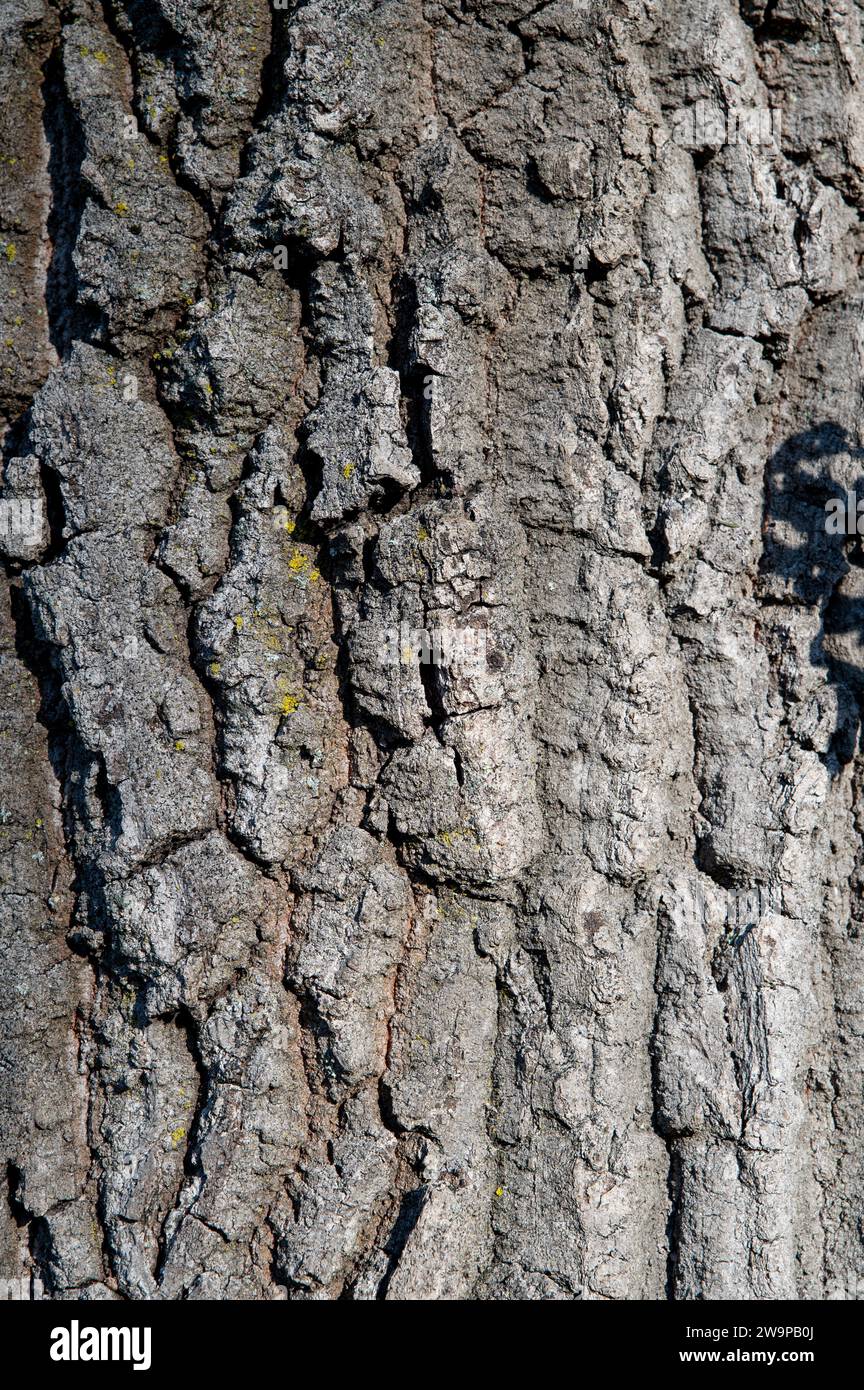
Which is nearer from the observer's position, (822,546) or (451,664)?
(451,664)

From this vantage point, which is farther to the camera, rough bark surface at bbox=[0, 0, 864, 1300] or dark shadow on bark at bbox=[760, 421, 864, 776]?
dark shadow on bark at bbox=[760, 421, 864, 776]

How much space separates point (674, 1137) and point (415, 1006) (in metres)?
0.77

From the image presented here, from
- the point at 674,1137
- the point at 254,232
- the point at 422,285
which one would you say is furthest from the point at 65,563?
the point at 674,1137

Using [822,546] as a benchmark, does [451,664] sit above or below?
below

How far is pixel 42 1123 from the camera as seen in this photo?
2.79 metres

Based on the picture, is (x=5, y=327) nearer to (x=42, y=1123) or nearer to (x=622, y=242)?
(x=622, y=242)

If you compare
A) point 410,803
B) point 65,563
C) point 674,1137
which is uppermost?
point 65,563

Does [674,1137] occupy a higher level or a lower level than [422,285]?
lower

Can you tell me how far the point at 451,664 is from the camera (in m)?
2.66

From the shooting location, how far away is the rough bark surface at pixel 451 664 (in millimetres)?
2664

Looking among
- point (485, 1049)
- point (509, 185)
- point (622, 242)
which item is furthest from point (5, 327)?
point (485, 1049)

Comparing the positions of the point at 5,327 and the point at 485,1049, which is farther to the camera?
the point at 5,327

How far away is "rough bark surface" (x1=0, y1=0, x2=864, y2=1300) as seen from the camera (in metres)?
2.66

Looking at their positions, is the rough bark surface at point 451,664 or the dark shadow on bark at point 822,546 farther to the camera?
the dark shadow on bark at point 822,546
